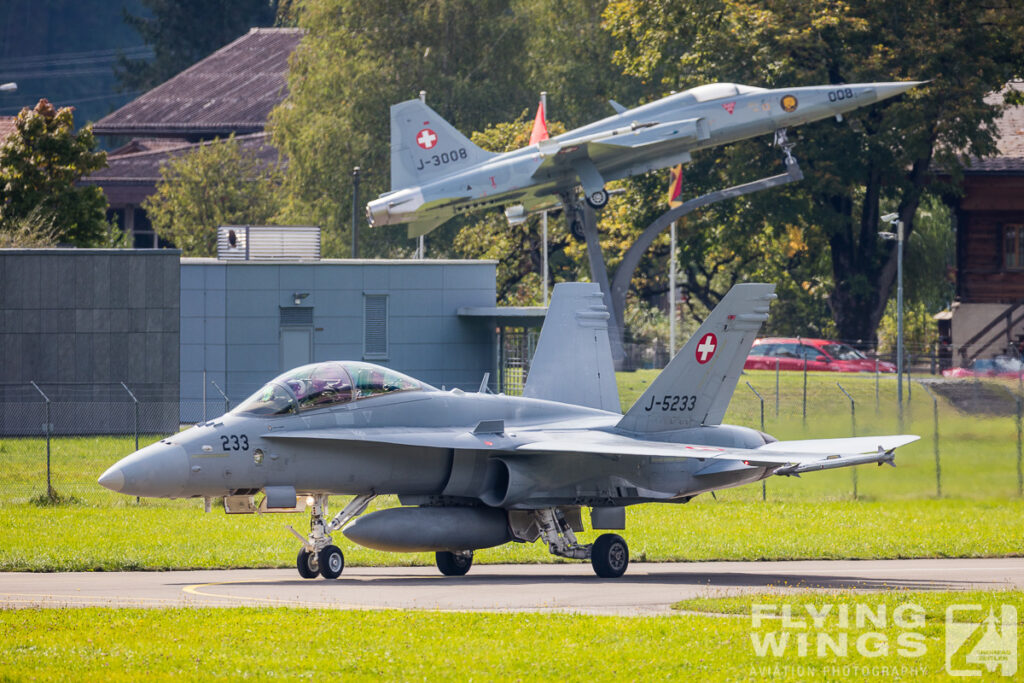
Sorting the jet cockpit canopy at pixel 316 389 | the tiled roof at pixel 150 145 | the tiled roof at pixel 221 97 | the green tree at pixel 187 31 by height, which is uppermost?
the green tree at pixel 187 31

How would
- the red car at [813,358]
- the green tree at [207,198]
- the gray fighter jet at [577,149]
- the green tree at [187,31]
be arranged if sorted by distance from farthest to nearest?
the green tree at [187,31] < the green tree at [207,198] < the red car at [813,358] < the gray fighter jet at [577,149]

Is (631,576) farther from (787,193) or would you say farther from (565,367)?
(787,193)

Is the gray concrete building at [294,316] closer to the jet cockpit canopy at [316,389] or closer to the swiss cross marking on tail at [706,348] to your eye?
the swiss cross marking on tail at [706,348]

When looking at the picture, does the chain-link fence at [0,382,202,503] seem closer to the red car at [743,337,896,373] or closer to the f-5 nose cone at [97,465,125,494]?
the f-5 nose cone at [97,465,125,494]

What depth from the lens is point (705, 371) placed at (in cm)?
2031

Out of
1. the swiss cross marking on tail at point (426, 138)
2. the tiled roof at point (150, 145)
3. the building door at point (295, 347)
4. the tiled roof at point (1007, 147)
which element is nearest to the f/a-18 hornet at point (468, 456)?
the building door at point (295, 347)

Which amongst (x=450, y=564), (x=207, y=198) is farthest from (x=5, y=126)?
(x=450, y=564)

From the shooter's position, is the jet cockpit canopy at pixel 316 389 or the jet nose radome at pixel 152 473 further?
the jet cockpit canopy at pixel 316 389

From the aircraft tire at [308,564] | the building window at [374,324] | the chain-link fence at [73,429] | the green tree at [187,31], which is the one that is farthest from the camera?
the green tree at [187,31]

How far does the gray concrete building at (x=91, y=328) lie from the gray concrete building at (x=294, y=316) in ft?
5.70

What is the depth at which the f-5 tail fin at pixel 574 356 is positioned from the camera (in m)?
21.5

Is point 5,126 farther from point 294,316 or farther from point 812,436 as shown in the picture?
point 812,436

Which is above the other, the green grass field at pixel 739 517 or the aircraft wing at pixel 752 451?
the aircraft wing at pixel 752 451

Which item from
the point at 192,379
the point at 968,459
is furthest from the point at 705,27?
the point at 968,459
